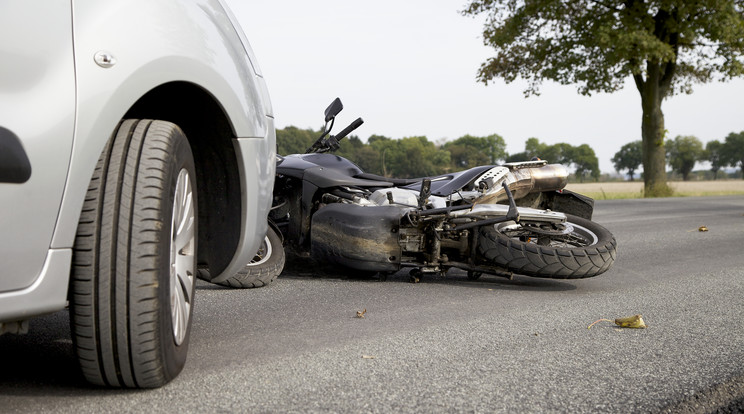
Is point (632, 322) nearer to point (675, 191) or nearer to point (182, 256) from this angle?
point (182, 256)

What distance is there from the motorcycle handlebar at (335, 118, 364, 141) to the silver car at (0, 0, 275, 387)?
127 inches

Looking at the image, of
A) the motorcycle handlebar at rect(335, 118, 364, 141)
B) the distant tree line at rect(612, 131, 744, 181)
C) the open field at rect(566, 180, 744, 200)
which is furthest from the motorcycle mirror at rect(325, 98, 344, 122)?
the distant tree line at rect(612, 131, 744, 181)

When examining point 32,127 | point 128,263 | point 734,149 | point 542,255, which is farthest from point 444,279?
point 734,149

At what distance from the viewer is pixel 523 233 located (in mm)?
5250

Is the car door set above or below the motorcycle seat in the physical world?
above

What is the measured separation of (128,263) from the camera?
2.07 metres

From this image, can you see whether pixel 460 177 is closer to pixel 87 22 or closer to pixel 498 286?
pixel 498 286

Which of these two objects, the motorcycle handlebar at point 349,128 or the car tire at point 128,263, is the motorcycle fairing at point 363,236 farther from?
the car tire at point 128,263

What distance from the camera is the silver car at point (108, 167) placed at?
6.00ft

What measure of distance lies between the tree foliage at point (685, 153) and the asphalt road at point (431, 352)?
154349 mm

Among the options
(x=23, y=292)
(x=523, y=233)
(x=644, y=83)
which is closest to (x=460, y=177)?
(x=523, y=233)

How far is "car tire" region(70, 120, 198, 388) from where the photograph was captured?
2.04 metres

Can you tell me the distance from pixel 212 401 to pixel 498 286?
125 inches

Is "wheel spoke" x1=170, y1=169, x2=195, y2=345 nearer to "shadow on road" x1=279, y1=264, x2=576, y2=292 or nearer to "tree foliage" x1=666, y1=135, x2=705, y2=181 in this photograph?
"shadow on road" x1=279, y1=264, x2=576, y2=292
